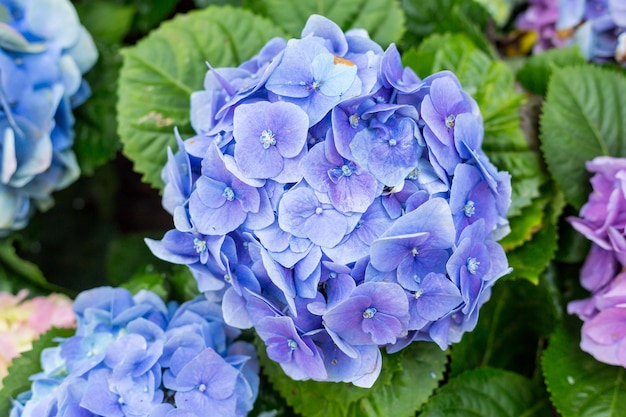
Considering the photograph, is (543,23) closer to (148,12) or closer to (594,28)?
(594,28)

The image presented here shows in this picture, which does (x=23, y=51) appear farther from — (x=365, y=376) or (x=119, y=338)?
(x=365, y=376)

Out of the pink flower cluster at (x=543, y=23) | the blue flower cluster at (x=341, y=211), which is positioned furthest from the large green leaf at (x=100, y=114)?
the pink flower cluster at (x=543, y=23)

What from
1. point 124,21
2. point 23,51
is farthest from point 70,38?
point 124,21

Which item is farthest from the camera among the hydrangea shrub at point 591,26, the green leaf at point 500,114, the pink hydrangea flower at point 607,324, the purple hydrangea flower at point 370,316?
the hydrangea shrub at point 591,26

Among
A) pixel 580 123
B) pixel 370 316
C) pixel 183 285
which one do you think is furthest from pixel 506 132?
pixel 183 285

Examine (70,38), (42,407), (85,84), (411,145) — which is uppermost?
(411,145)

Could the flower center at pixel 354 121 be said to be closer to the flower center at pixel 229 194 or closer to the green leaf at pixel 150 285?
the flower center at pixel 229 194

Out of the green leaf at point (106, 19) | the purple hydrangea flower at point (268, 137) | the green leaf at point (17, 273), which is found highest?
the purple hydrangea flower at point (268, 137)
